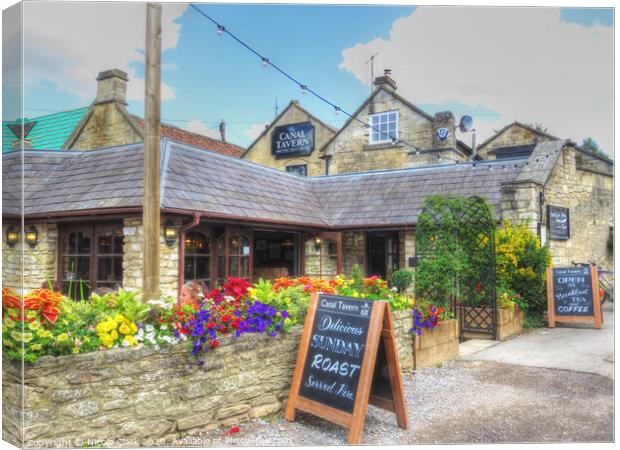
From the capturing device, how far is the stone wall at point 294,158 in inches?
902

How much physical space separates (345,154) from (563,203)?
9786 mm

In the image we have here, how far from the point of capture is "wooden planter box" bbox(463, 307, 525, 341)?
9.02 meters

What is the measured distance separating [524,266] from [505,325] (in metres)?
1.80

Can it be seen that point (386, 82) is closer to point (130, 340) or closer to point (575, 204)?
point (575, 204)

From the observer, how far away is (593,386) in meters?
5.93

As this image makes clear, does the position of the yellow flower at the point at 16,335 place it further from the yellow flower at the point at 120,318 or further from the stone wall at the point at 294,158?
the stone wall at the point at 294,158

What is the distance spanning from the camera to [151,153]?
16.0 feet

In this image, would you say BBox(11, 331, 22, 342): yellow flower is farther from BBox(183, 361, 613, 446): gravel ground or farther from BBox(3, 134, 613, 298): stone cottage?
BBox(3, 134, 613, 298): stone cottage

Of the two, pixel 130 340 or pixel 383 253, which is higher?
pixel 383 253

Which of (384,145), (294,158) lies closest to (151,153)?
(384,145)

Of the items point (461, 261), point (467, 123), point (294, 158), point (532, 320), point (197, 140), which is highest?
point (197, 140)

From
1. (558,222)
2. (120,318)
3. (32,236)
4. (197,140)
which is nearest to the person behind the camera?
(120,318)

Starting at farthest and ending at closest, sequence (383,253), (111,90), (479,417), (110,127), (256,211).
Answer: (110,127) → (111,90) → (383,253) → (256,211) → (479,417)

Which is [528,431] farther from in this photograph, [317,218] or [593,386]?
[317,218]
